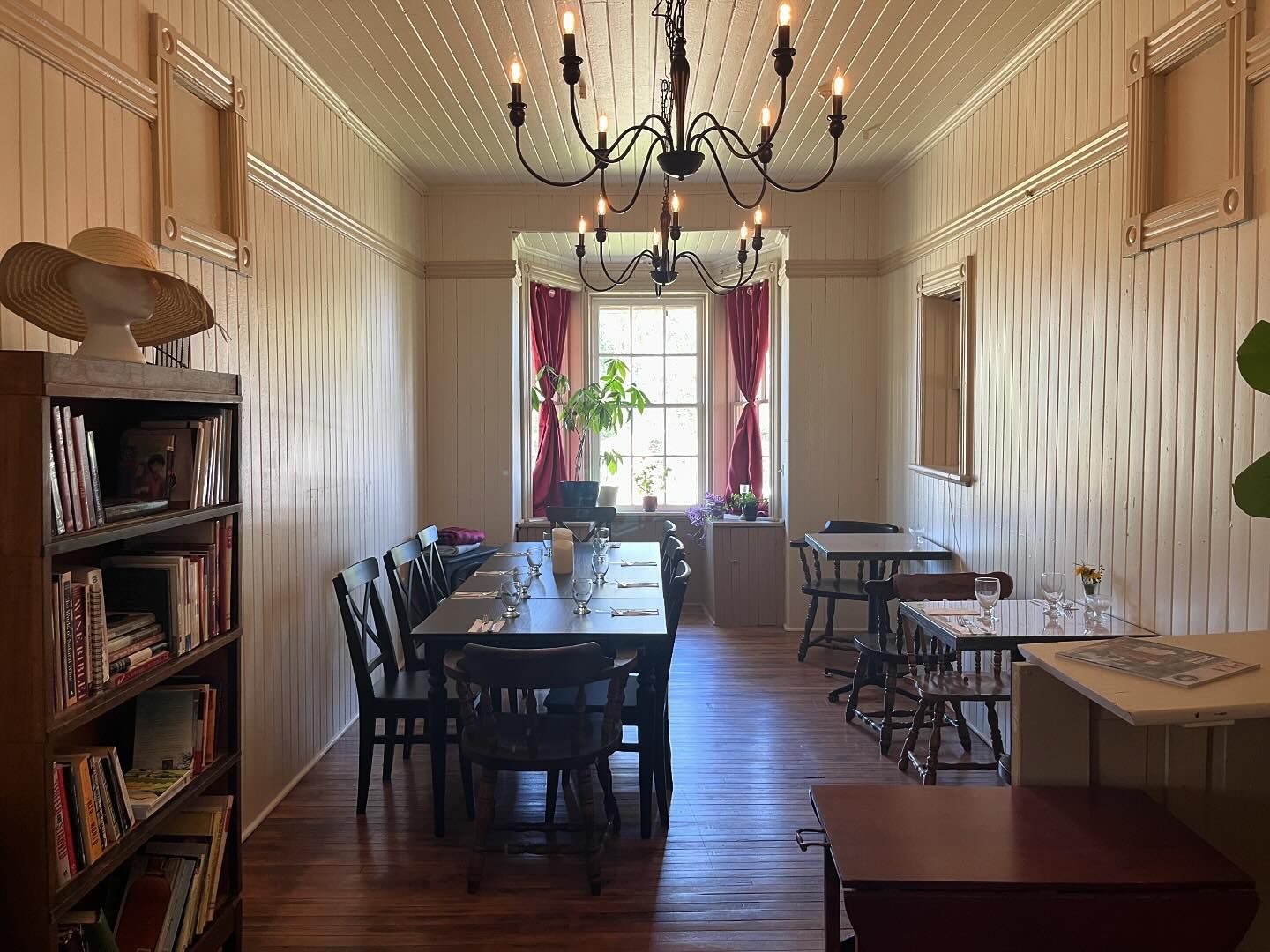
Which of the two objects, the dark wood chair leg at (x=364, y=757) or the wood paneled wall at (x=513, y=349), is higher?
the wood paneled wall at (x=513, y=349)

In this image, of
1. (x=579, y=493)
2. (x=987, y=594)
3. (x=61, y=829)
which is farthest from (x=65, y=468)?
(x=579, y=493)

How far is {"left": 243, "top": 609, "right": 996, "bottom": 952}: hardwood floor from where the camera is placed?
280cm

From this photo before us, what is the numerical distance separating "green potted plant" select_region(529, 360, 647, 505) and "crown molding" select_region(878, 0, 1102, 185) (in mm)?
2916

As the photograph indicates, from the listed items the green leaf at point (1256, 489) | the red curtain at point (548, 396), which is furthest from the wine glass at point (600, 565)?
the red curtain at point (548, 396)

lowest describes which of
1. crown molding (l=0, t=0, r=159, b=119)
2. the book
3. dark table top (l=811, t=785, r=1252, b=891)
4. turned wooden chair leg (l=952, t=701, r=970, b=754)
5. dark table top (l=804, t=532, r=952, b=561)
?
turned wooden chair leg (l=952, t=701, r=970, b=754)

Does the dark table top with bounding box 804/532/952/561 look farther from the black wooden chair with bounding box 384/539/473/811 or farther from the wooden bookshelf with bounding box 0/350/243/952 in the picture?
the wooden bookshelf with bounding box 0/350/243/952

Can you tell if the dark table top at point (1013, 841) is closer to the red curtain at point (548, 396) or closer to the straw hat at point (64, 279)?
the straw hat at point (64, 279)

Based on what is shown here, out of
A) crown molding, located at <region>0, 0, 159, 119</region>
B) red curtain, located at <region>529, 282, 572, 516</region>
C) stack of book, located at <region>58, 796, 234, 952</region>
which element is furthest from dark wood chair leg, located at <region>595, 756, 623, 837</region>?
red curtain, located at <region>529, 282, 572, 516</region>

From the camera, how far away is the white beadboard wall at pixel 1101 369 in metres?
2.72

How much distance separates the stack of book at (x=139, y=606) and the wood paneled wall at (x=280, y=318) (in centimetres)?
63

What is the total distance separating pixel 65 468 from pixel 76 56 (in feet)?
4.50

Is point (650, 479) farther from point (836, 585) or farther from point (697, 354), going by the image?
point (836, 585)

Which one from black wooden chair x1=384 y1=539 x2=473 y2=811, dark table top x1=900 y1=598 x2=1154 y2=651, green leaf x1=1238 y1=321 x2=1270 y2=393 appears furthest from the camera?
black wooden chair x1=384 y1=539 x2=473 y2=811

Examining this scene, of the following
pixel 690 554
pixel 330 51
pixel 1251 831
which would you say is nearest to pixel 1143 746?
pixel 1251 831
